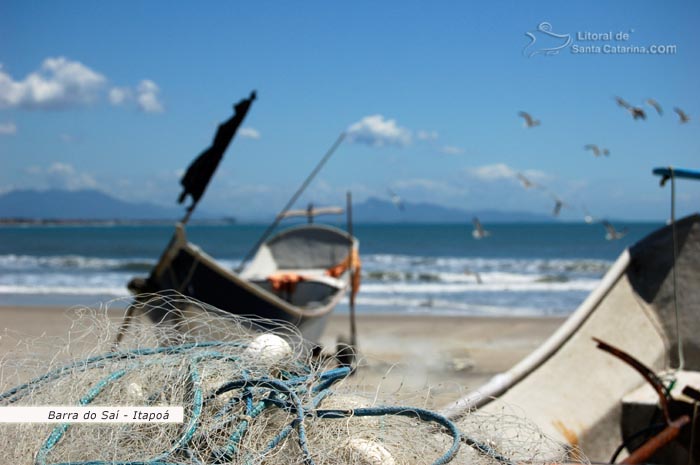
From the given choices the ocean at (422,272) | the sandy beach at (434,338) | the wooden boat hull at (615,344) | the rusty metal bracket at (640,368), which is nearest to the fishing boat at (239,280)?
the ocean at (422,272)

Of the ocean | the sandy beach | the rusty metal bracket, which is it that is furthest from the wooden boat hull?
the ocean

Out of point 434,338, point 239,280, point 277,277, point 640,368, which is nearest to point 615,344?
point 640,368

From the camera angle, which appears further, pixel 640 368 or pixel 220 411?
pixel 640 368

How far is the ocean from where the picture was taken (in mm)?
19594

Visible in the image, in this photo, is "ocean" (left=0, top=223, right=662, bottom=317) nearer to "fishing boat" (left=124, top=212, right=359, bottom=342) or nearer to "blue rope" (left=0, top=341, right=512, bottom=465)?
"fishing boat" (left=124, top=212, right=359, bottom=342)

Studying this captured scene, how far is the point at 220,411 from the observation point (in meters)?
1.79

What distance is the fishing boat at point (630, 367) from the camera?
158 inches

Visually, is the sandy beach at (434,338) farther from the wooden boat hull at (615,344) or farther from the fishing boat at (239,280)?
the wooden boat hull at (615,344)

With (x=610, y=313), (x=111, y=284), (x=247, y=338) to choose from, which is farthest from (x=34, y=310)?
(x=247, y=338)

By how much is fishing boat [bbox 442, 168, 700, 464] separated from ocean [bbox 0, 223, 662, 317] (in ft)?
14.9

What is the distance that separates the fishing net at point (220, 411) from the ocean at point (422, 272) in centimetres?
556

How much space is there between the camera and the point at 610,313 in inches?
216

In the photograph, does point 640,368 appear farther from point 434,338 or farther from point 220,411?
point 434,338

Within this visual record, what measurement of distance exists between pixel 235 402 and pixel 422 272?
1178 inches
